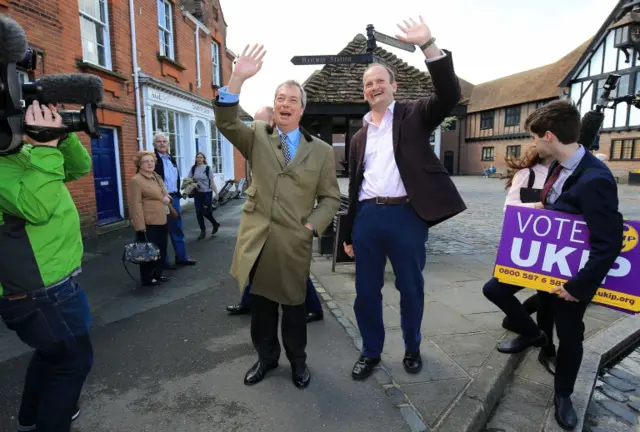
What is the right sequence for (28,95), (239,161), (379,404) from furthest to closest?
(239,161), (379,404), (28,95)

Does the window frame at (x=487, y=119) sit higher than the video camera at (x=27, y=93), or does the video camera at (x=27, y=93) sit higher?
the window frame at (x=487, y=119)

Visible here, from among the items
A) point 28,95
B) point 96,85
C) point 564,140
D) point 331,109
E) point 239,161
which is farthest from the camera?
point 239,161

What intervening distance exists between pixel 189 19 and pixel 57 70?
691cm

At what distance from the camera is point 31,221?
5.77 ft

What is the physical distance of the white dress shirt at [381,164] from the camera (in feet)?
8.69

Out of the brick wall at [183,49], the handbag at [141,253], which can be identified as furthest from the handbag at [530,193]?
the brick wall at [183,49]

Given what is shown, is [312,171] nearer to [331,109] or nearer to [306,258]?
[306,258]

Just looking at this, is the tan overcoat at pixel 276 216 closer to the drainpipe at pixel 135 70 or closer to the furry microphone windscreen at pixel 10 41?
the furry microphone windscreen at pixel 10 41

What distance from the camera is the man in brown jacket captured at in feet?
8.45

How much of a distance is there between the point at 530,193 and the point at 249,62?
2138mm

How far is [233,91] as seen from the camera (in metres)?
2.24

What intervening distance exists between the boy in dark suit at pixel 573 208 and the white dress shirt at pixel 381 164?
0.87 metres

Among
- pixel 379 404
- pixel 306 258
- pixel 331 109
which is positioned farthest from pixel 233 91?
pixel 331 109

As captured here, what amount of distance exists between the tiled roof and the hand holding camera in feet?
105
